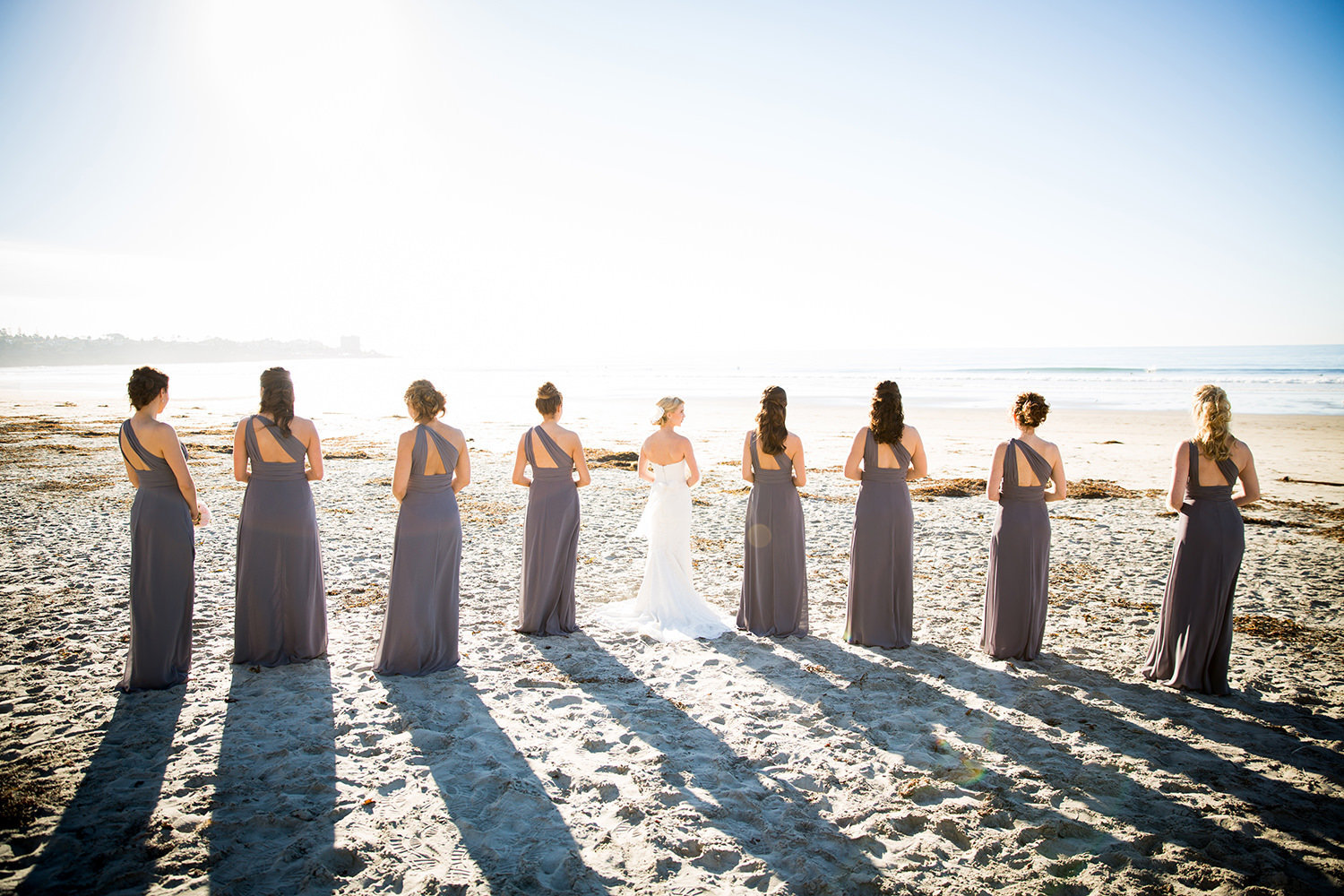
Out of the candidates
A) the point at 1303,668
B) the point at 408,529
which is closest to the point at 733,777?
the point at 408,529

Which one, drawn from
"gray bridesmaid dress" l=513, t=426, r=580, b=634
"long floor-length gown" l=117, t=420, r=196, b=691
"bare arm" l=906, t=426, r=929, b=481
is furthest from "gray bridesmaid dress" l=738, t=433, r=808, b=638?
"long floor-length gown" l=117, t=420, r=196, b=691

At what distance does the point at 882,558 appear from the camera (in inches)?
242

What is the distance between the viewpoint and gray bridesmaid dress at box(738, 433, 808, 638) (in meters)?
6.45

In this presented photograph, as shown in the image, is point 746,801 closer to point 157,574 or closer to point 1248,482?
point 157,574

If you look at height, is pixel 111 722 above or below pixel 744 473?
below

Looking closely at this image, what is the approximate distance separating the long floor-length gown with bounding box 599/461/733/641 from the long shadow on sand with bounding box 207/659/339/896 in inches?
112

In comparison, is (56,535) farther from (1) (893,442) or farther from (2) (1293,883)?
(2) (1293,883)

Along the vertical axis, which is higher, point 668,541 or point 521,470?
point 521,470

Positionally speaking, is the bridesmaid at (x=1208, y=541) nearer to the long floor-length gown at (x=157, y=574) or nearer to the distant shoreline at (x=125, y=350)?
the long floor-length gown at (x=157, y=574)

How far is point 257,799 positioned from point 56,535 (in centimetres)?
837

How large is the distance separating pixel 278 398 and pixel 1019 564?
5.97 m

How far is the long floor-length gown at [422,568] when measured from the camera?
538 centimetres

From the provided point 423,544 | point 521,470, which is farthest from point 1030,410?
point 423,544

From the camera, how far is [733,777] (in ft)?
13.6
